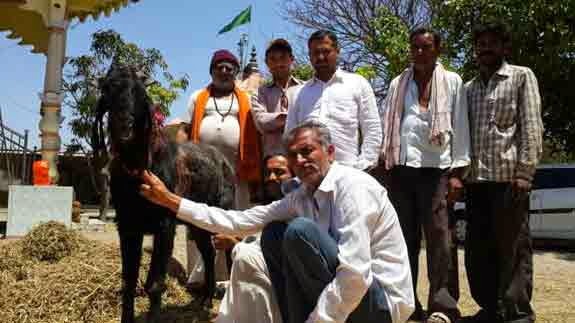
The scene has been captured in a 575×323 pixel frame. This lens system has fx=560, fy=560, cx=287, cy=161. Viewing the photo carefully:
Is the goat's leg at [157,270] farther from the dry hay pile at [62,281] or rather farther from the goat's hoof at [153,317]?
the dry hay pile at [62,281]

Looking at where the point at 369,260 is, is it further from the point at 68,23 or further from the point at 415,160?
the point at 68,23

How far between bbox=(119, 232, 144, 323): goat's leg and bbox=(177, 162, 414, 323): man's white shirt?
4.51ft

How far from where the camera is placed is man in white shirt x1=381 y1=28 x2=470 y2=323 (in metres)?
3.95

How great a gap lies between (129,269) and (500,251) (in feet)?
8.56

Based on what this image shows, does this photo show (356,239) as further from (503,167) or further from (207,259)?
(207,259)

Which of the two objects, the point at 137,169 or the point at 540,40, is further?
the point at 540,40

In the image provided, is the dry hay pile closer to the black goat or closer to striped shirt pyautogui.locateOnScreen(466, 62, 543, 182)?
the black goat

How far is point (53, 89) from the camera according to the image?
10477 millimetres

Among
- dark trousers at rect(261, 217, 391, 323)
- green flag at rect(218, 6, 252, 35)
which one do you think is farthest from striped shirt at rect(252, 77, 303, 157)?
green flag at rect(218, 6, 252, 35)

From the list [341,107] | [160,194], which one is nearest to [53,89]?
[341,107]

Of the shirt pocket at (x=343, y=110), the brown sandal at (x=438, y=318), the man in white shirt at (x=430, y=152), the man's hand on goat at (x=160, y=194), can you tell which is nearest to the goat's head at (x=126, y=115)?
the man's hand on goat at (x=160, y=194)

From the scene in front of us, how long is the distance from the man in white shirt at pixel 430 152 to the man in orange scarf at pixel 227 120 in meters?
1.18

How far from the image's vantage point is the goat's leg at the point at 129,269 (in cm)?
374

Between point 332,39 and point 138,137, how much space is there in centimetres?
149
